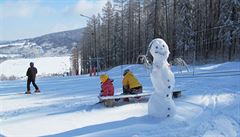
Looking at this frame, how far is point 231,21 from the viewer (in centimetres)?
4634

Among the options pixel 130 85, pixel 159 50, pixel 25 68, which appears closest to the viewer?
pixel 159 50

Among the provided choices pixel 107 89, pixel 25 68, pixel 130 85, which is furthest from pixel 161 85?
pixel 25 68

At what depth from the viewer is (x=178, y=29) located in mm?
57969

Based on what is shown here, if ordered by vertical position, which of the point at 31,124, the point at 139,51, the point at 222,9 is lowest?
the point at 31,124

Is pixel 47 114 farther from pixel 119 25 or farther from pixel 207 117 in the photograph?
pixel 119 25

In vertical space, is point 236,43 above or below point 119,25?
below

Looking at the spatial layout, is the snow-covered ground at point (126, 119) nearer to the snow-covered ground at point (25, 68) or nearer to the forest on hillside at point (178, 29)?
the forest on hillside at point (178, 29)

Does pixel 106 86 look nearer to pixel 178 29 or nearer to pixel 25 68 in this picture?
pixel 178 29

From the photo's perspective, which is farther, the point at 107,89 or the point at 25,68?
the point at 25,68

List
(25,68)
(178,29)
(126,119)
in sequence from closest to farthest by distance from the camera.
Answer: (126,119) < (178,29) < (25,68)

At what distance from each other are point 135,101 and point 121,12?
2432 inches

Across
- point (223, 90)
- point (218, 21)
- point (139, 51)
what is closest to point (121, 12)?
point (139, 51)

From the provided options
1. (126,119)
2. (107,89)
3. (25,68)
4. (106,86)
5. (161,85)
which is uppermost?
(25,68)

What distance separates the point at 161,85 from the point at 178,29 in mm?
49195
